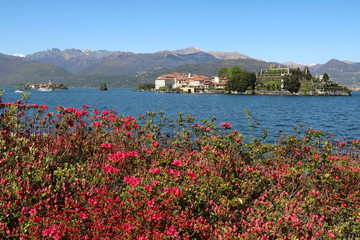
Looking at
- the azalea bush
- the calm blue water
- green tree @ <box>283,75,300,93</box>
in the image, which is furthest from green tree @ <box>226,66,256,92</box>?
the azalea bush

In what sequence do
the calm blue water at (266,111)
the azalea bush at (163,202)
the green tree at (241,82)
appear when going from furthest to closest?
the green tree at (241,82)
the calm blue water at (266,111)
the azalea bush at (163,202)

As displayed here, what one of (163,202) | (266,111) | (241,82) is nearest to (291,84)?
(241,82)

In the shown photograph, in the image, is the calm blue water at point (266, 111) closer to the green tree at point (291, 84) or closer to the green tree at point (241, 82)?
the green tree at point (241, 82)

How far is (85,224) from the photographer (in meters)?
4.93

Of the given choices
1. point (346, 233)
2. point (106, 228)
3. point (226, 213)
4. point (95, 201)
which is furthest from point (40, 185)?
point (346, 233)

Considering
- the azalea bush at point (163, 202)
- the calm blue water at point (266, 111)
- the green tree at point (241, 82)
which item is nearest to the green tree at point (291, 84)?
the green tree at point (241, 82)

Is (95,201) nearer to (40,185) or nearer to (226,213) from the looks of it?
(40,185)

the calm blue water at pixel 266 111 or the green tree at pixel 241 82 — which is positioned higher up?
the green tree at pixel 241 82

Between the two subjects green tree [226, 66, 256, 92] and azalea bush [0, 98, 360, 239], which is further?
green tree [226, 66, 256, 92]

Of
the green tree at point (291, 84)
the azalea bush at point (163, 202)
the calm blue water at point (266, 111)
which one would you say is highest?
the green tree at point (291, 84)

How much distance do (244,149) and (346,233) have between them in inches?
186

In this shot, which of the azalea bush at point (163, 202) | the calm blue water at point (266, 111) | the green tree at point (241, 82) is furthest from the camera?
the green tree at point (241, 82)

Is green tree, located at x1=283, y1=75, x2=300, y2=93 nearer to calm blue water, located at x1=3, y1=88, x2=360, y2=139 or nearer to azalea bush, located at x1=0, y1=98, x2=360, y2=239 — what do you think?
calm blue water, located at x1=3, y1=88, x2=360, y2=139

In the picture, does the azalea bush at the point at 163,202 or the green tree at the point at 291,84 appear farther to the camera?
the green tree at the point at 291,84
